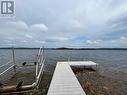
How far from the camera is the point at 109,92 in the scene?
9.19 meters

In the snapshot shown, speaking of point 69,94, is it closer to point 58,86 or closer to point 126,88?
point 58,86

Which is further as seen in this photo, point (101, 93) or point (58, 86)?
point (101, 93)

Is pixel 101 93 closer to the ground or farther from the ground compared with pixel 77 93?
closer to the ground

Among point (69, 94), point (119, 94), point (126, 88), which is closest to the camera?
point (69, 94)

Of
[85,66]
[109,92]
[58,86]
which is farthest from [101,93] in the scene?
[85,66]

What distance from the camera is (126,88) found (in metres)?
10.5

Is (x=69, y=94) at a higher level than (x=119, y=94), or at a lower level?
higher

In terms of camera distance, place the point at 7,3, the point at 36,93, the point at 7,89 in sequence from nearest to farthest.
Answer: the point at 7,89
the point at 36,93
the point at 7,3

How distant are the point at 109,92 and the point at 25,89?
15.0 ft

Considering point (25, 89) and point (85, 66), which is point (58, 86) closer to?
point (25, 89)

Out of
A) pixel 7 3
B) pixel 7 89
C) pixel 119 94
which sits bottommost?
pixel 119 94

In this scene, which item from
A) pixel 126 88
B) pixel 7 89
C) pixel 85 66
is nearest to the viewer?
pixel 7 89

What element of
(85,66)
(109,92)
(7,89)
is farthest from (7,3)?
(109,92)

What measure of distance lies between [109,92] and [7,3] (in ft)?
33.8
